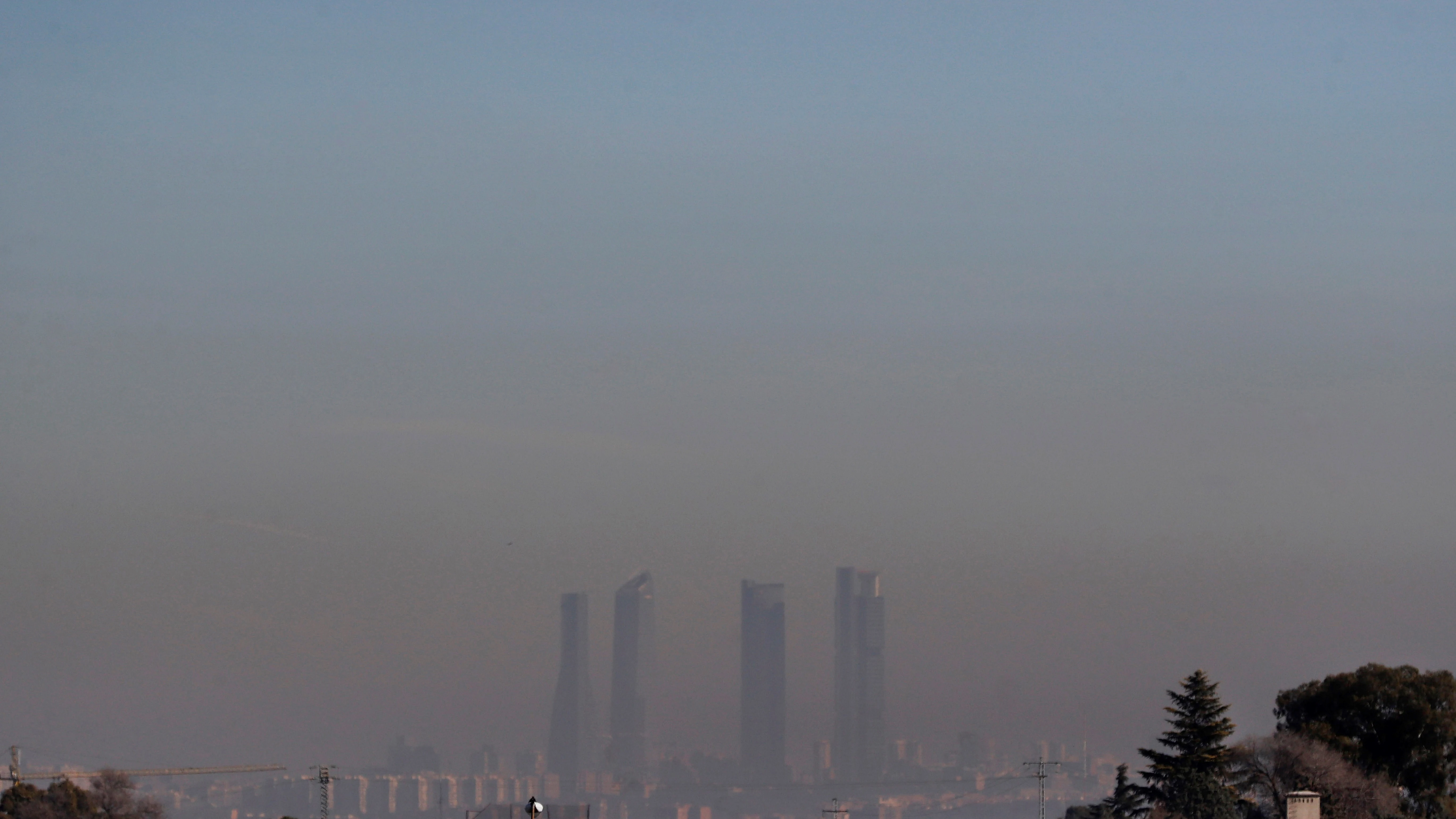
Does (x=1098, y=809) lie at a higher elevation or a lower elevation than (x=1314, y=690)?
lower

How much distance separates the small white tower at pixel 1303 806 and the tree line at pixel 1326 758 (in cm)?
156

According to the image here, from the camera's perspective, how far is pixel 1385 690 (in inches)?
3125

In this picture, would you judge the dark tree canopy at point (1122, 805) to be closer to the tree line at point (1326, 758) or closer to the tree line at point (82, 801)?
the tree line at point (1326, 758)

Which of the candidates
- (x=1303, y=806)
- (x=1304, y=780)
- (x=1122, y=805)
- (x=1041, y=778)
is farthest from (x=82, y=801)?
(x=1303, y=806)

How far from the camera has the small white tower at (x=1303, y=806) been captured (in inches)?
2704

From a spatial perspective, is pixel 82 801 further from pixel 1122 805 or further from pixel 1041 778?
pixel 1122 805

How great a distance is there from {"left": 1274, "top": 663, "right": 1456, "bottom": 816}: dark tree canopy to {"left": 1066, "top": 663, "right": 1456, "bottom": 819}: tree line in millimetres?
48

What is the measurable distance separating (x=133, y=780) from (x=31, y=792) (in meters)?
10.0

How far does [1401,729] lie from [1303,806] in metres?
12.5

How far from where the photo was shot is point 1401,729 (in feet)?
259

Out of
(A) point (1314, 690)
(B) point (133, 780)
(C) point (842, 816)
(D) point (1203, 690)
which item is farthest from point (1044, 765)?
(B) point (133, 780)

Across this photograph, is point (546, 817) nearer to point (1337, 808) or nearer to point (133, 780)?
point (1337, 808)

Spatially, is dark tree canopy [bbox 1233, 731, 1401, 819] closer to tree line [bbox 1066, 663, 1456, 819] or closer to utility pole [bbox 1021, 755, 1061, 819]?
tree line [bbox 1066, 663, 1456, 819]

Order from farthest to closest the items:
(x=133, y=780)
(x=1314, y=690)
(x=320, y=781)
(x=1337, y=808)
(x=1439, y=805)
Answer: (x=133, y=780) < (x=320, y=781) < (x=1314, y=690) < (x=1439, y=805) < (x=1337, y=808)
